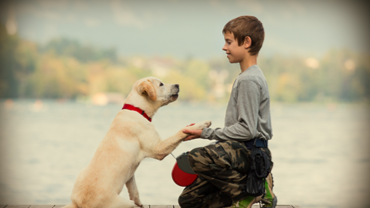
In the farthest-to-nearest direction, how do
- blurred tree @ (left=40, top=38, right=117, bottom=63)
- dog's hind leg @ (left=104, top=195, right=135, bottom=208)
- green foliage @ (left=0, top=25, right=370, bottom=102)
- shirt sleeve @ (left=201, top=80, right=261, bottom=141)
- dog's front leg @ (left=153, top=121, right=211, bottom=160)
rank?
1. blurred tree @ (left=40, top=38, right=117, bottom=63)
2. green foliage @ (left=0, top=25, right=370, bottom=102)
3. dog's front leg @ (left=153, top=121, right=211, bottom=160)
4. dog's hind leg @ (left=104, top=195, right=135, bottom=208)
5. shirt sleeve @ (left=201, top=80, right=261, bottom=141)

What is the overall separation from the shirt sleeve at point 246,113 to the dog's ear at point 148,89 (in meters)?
0.75

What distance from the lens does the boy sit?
2375mm

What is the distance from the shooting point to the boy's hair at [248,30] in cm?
254

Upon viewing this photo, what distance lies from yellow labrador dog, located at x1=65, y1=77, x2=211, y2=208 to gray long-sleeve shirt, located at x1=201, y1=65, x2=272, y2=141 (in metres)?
0.28

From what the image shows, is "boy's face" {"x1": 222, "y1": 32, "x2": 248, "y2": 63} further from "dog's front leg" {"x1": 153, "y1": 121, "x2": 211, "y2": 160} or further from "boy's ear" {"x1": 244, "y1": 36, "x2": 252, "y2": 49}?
"dog's front leg" {"x1": 153, "y1": 121, "x2": 211, "y2": 160}

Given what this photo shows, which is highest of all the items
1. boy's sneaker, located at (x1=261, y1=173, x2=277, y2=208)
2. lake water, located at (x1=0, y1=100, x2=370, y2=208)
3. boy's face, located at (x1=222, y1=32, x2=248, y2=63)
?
boy's face, located at (x1=222, y1=32, x2=248, y2=63)

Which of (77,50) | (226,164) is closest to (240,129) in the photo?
(226,164)

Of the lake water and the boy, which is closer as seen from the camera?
the boy

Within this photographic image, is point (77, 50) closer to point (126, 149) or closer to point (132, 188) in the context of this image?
point (132, 188)

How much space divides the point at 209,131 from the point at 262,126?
0.38 m

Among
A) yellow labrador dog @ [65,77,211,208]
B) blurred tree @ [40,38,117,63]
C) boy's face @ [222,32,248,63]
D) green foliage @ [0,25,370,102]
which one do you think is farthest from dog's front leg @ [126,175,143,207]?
blurred tree @ [40,38,117,63]

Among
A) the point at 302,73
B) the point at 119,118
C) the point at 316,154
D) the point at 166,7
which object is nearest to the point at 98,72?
the point at 166,7

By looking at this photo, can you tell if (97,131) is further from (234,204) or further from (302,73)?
(302,73)

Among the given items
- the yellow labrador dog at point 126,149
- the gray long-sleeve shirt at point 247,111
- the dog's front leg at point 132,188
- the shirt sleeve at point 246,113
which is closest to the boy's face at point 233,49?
the gray long-sleeve shirt at point 247,111
